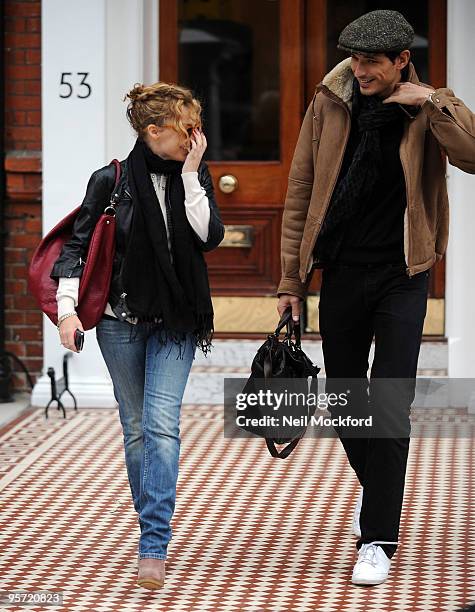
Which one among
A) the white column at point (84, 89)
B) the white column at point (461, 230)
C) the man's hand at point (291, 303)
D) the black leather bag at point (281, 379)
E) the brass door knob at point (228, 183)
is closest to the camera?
the black leather bag at point (281, 379)

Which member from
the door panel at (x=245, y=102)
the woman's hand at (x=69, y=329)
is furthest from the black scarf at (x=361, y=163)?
the door panel at (x=245, y=102)

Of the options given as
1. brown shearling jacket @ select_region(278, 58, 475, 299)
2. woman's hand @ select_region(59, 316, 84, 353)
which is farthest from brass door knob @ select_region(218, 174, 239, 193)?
woman's hand @ select_region(59, 316, 84, 353)

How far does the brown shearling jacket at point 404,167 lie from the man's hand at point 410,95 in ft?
0.14

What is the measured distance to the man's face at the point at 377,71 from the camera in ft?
16.0

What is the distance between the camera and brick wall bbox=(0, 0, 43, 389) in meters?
8.26

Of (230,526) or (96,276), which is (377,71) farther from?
(230,526)

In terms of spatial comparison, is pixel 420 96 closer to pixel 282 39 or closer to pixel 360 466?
pixel 360 466

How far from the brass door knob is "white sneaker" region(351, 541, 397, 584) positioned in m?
3.73

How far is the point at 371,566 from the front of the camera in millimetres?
4977

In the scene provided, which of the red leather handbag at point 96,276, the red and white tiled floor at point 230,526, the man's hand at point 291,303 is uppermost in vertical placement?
the red leather handbag at point 96,276

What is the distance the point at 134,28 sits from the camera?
26.4 feet

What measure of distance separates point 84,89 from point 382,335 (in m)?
3.53

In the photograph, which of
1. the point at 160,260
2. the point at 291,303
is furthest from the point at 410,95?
the point at 160,260

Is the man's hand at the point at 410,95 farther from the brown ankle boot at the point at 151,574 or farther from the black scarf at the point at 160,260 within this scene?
the brown ankle boot at the point at 151,574
